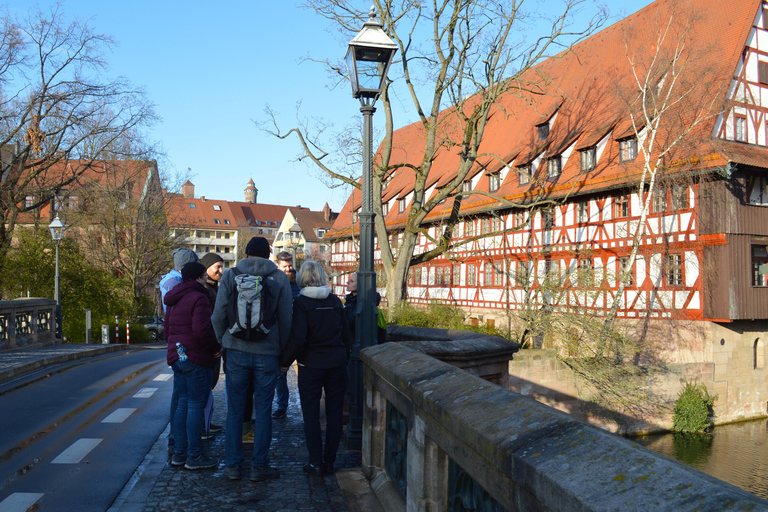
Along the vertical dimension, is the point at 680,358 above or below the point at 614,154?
below

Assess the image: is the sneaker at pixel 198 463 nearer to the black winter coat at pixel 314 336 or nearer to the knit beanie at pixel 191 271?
the black winter coat at pixel 314 336

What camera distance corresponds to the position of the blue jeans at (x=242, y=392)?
17.0 ft

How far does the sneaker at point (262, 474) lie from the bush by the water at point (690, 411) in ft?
66.4

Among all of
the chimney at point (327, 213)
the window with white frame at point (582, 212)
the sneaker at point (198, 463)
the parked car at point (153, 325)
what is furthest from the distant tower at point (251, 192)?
the sneaker at point (198, 463)

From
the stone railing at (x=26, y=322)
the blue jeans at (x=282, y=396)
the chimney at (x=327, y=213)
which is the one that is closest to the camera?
the blue jeans at (x=282, y=396)

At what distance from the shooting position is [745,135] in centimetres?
2417

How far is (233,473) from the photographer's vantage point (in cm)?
507

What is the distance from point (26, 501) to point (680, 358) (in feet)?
73.4

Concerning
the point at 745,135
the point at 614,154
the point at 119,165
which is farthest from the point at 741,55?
the point at 119,165

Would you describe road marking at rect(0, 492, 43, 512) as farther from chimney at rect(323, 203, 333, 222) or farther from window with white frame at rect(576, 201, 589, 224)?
chimney at rect(323, 203, 333, 222)

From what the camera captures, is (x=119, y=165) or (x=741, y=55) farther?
(x=119, y=165)

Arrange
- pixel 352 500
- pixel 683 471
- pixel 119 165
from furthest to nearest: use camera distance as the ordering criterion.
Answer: pixel 119 165 → pixel 352 500 → pixel 683 471

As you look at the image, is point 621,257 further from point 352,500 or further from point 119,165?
point 119,165

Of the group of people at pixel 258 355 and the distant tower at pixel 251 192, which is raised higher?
the distant tower at pixel 251 192
